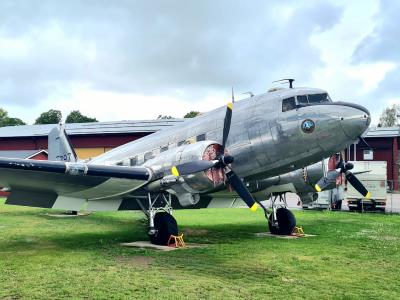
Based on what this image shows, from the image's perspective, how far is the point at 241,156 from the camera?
13.2 m

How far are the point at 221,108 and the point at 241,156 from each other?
7.12 ft

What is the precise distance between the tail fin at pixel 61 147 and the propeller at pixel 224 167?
491 inches

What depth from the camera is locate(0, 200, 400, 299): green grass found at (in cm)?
791

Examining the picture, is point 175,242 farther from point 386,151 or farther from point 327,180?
point 386,151

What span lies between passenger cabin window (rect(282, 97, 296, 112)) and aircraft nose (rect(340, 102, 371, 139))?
1434 millimetres

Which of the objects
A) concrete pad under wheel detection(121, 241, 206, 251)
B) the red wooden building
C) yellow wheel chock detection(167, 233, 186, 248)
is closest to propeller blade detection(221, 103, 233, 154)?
yellow wheel chock detection(167, 233, 186, 248)

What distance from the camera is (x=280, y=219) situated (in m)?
16.7

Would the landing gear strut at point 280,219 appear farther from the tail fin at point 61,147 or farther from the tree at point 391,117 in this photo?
the tree at point 391,117

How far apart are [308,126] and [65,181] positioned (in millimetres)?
7058

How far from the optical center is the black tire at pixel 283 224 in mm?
16375

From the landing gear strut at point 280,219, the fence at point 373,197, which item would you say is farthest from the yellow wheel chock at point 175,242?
the fence at point 373,197

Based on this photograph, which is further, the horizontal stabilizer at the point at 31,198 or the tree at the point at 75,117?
the tree at the point at 75,117

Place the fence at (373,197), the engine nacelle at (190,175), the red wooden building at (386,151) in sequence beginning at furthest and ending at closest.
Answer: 1. the red wooden building at (386,151)
2. the fence at (373,197)
3. the engine nacelle at (190,175)

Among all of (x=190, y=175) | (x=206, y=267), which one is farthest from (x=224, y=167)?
(x=206, y=267)
